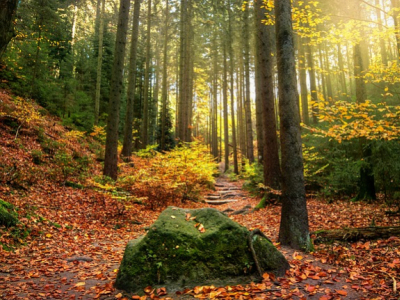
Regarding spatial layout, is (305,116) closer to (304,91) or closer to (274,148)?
(304,91)

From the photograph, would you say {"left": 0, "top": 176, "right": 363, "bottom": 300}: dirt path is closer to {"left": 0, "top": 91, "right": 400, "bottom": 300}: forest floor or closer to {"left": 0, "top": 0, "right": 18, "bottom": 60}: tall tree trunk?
{"left": 0, "top": 91, "right": 400, "bottom": 300}: forest floor

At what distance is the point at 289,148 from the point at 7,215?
624 cm

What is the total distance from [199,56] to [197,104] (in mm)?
10329

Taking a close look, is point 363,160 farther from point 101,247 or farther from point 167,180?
point 101,247

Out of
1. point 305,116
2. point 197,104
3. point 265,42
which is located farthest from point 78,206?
point 197,104

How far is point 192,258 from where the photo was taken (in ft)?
12.0

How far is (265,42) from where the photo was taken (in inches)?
369

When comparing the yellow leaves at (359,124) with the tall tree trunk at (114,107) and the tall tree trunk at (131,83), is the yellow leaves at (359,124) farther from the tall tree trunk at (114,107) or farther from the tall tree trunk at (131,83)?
the tall tree trunk at (131,83)

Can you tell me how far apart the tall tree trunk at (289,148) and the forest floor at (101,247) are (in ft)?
1.25

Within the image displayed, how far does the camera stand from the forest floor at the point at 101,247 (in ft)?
11.1

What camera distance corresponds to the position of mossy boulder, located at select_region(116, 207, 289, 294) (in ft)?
11.6

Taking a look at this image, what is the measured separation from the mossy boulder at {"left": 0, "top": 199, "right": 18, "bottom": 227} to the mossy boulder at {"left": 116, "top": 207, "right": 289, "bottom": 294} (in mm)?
3347

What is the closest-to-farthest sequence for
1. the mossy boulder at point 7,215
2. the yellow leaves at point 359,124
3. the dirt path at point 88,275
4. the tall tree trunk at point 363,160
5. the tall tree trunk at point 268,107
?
the dirt path at point 88,275 → the mossy boulder at point 7,215 → the yellow leaves at point 359,124 → the tall tree trunk at point 363,160 → the tall tree trunk at point 268,107

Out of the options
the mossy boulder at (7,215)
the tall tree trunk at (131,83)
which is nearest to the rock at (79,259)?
the mossy boulder at (7,215)
